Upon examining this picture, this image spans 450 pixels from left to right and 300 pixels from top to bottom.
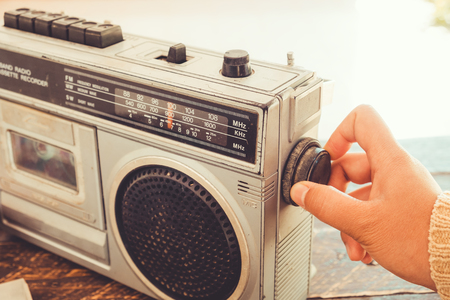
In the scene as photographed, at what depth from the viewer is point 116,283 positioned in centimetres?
66

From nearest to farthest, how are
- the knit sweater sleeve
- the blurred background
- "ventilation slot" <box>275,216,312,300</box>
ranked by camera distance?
the knit sweater sleeve → "ventilation slot" <box>275,216,312,300</box> → the blurred background

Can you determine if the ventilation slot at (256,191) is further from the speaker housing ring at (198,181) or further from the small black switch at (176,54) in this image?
the small black switch at (176,54)

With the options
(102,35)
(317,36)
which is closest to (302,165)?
(102,35)

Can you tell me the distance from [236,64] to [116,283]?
1.17ft

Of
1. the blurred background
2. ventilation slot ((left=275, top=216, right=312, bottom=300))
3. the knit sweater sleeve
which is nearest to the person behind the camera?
the knit sweater sleeve

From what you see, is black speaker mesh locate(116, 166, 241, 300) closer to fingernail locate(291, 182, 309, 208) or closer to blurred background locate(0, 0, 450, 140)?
fingernail locate(291, 182, 309, 208)

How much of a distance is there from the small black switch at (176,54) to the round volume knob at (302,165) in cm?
17

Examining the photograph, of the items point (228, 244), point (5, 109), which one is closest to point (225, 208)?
point (228, 244)

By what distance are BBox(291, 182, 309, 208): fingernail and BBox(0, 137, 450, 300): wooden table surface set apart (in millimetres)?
212

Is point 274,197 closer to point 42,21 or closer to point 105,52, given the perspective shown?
point 105,52

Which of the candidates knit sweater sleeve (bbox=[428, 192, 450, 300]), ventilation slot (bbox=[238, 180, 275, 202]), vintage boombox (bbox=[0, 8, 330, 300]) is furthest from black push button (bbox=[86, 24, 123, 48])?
knit sweater sleeve (bbox=[428, 192, 450, 300])

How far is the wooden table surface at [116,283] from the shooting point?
63 cm

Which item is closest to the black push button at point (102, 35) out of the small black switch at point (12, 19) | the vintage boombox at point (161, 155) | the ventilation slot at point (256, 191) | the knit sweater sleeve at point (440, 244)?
the vintage boombox at point (161, 155)

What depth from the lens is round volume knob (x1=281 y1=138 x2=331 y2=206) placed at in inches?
19.5
